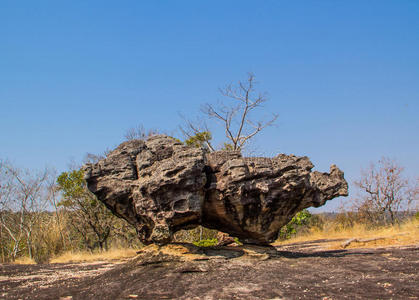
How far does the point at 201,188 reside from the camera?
8.48 meters

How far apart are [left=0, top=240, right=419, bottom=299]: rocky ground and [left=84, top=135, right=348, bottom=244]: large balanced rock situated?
65cm

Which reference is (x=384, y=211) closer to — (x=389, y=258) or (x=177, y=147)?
(x=389, y=258)

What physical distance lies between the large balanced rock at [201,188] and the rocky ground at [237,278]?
2.14ft

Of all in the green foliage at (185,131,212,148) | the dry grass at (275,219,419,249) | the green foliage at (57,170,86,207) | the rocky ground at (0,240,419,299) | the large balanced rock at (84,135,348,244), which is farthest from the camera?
the green foliage at (185,131,212,148)

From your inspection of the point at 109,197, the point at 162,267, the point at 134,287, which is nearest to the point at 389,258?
the point at 162,267

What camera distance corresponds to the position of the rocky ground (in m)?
6.16

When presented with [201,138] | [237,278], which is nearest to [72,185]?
[201,138]

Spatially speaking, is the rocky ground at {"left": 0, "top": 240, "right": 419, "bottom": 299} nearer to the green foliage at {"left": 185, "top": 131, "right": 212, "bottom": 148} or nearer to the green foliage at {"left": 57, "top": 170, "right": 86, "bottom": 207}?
the green foliage at {"left": 57, "top": 170, "right": 86, "bottom": 207}

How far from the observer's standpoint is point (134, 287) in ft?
22.9

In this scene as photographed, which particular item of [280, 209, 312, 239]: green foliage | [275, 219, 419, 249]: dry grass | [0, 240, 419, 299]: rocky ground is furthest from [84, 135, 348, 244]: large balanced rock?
[280, 209, 312, 239]: green foliage

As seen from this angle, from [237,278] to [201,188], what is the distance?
7.44ft

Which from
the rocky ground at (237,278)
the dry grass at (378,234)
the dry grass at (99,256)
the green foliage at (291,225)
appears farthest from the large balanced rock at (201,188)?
the green foliage at (291,225)

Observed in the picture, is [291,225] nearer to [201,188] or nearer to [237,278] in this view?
[201,188]

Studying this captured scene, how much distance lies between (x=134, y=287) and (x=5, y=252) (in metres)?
17.4
